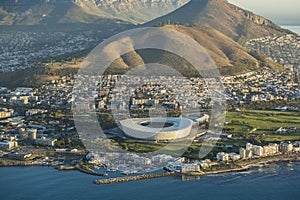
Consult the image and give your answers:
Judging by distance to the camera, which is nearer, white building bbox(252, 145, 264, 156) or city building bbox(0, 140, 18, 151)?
white building bbox(252, 145, 264, 156)

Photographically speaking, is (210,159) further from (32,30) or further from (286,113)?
(32,30)

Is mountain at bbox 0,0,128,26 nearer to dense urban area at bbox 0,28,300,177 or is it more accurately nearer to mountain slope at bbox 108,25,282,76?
dense urban area at bbox 0,28,300,177

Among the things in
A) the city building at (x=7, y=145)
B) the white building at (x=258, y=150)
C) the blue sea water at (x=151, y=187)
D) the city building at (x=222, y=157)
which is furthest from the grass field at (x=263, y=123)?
the city building at (x=7, y=145)

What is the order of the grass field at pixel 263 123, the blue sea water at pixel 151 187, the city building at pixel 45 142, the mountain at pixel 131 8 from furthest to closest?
the mountain at pixel 131 8, the grass field at pixel 263 123, the city building at pixel 45 142, the blue sea water at pixel 151 187

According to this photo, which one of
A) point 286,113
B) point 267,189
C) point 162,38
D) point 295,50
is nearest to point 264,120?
point 286,113

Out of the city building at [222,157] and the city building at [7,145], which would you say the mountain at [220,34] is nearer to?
the city building at [7,145]

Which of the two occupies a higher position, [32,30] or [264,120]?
[32,30]

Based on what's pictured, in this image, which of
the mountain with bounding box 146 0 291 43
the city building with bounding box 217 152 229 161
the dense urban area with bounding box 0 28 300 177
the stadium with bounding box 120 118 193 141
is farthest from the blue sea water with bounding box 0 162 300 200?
the mountain with bounding box 146 0 291 43
